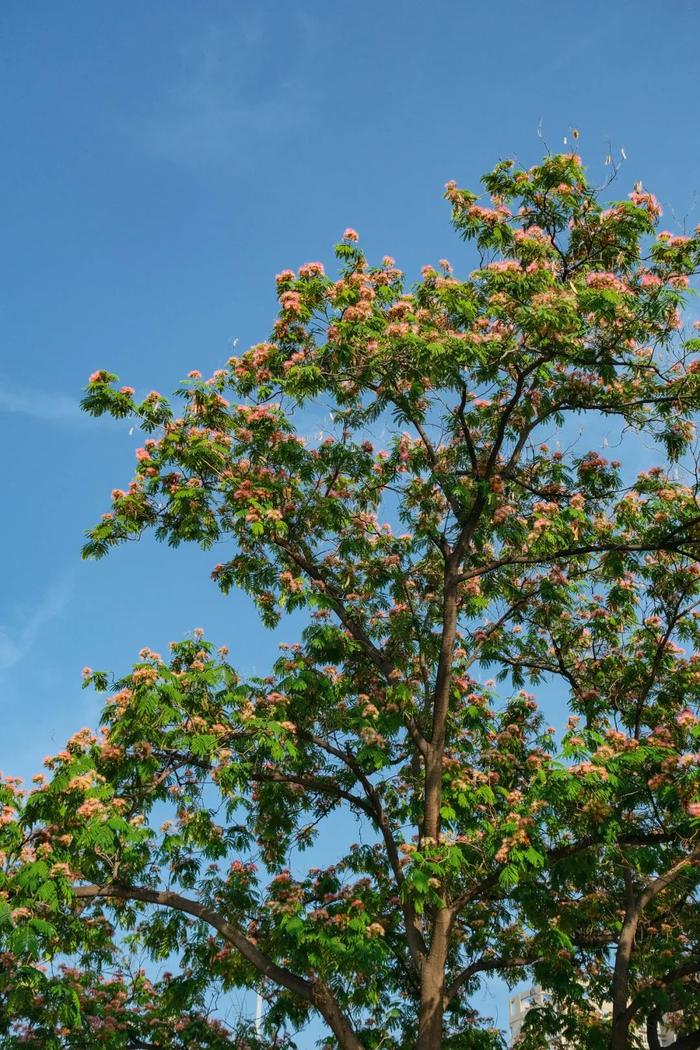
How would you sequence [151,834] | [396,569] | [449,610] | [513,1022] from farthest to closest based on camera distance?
1. [513,1022]
2. [396,569]
3. [449,610]
4. [151,834]

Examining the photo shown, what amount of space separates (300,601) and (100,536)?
255 cm

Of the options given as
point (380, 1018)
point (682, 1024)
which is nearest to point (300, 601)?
point (380, 1018)

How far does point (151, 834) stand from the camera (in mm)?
10156

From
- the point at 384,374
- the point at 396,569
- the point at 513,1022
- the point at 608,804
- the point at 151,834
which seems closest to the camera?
the point at 608,804

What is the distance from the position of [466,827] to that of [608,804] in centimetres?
241

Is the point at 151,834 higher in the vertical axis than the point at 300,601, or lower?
lower

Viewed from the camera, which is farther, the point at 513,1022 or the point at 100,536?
the point at 513,1022

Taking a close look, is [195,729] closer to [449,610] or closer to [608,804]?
[449,610]

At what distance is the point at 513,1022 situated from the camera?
32094 millimetres

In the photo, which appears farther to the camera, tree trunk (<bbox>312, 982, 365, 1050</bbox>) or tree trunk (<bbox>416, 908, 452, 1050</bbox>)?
tree trunk (<bbox>312, 982, 365, 1050</bbox>)

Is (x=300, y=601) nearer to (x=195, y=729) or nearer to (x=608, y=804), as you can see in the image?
(x=195, y=729)

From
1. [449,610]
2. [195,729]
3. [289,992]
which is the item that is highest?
[449,610]

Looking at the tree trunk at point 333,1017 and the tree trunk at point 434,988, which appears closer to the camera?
the tree trunk at point 434,988

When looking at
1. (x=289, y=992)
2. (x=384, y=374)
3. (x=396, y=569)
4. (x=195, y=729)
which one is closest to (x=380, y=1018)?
(x=289, y=992)
